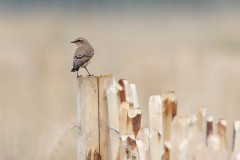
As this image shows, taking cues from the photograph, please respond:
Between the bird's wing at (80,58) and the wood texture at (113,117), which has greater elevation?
the bird's wing at (80,58)

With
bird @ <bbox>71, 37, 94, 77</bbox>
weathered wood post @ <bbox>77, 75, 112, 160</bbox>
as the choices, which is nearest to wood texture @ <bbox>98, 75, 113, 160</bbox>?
weathered wood post @ <bbox>77, 75, 112, 160</bbox>

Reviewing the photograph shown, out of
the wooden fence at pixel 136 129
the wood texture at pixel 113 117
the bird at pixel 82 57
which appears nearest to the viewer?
the wooden fence at pixel 136 129

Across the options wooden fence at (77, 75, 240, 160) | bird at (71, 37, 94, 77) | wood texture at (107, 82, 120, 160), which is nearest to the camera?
wooden fence at (77, 75, 240, 160)

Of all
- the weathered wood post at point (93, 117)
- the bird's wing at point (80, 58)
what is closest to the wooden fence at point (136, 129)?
the weathered wood post at point (93, 117)

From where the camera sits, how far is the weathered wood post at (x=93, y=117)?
2.29 meters

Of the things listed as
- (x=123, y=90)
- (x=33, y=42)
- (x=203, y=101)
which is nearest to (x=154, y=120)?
(x=123, y=90)

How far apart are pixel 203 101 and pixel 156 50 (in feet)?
1.10

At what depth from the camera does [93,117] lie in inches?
90.2

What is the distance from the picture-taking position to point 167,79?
3.31 metres

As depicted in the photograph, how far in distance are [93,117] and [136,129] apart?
0.79 feet

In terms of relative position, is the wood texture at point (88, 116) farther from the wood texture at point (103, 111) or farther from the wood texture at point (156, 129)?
the wood texture at point (156, 129)

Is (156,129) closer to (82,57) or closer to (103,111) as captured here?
(103,111)

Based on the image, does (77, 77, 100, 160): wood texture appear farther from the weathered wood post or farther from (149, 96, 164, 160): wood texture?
(149, 96, 164, 160): wood texture

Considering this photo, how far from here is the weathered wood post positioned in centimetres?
229
